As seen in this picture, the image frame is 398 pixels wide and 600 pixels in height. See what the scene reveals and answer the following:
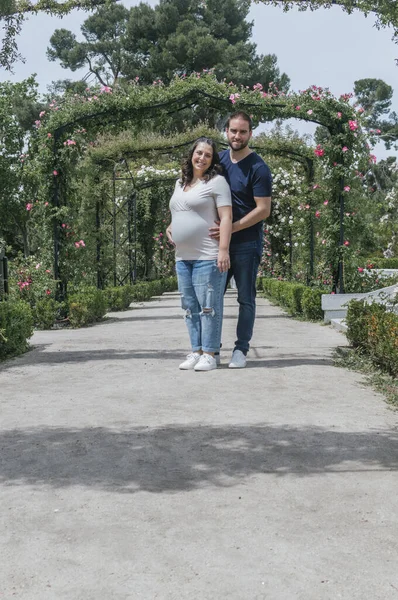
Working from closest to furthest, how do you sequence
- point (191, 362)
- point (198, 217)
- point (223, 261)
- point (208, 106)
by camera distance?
point (223, 261), point (198, 217), point (191, 362), point (208, 106)

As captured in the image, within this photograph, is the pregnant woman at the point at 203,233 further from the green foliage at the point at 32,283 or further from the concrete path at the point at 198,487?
the green foliage at the point at 32,283

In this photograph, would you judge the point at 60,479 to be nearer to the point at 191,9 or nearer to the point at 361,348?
the point at 361,348

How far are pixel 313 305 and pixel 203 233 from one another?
273 inches

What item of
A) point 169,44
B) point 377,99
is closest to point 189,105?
point 169,44

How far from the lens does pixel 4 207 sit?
128 feet

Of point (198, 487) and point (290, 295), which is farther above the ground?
point (290, 295)

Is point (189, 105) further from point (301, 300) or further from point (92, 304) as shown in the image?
point (301, 300)

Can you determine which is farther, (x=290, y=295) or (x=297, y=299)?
(x=290, y=295)

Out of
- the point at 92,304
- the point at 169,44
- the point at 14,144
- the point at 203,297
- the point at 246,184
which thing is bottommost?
the point at 92,304

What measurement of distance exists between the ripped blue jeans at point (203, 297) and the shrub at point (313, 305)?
6637 mm

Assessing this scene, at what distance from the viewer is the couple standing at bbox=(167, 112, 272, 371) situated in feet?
19.7

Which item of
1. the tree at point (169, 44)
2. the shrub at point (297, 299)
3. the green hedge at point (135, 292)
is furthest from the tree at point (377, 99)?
the shrub at point (297, 299)

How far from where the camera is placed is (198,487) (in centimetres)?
333

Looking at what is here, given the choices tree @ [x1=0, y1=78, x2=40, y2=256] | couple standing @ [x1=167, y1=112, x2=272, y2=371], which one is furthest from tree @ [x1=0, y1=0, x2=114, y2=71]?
tree @ [x1=0, y1=78, x2=40, y2=256]
